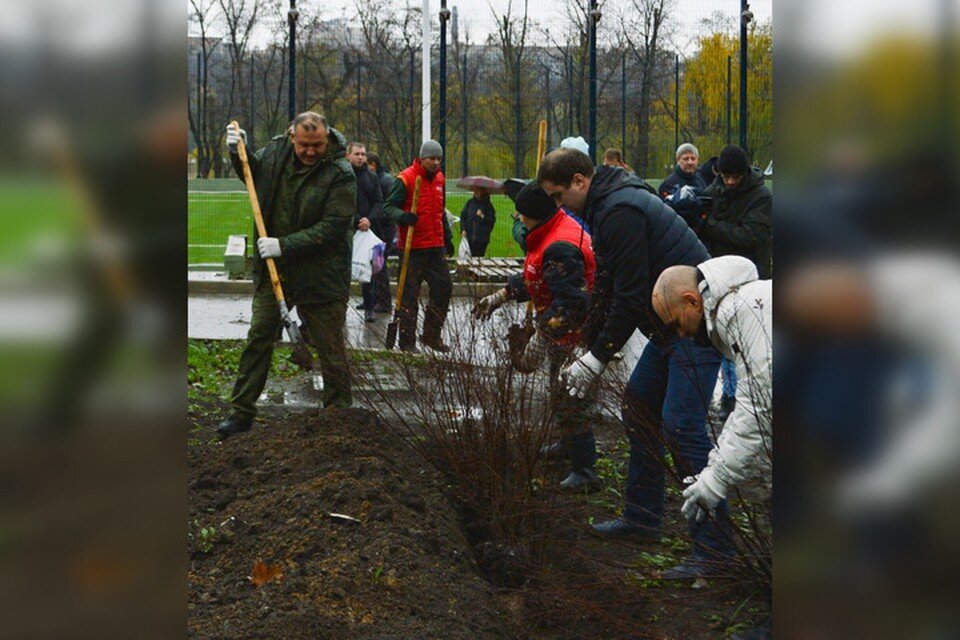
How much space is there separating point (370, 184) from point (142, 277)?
13.5 metres

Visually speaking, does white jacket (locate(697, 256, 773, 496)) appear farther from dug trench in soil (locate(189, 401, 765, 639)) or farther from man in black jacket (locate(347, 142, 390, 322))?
man in black jacket (locate(347, 142, 390, 322))

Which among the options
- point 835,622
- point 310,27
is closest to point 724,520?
point 835,622

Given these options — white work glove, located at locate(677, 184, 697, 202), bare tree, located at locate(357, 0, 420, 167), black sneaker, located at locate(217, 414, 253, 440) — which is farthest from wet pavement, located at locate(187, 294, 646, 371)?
bare tree, located at locate(357, 0, 420, 167)

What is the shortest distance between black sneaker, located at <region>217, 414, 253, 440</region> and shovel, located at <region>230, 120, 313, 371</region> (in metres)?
0.50

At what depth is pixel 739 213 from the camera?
30.0ft

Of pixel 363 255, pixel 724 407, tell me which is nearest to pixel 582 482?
pixel 724 407

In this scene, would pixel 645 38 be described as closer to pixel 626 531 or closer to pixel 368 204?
pixel 368 204

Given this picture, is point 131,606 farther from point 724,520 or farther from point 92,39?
point 724,520

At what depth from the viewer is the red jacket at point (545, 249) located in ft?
22.5

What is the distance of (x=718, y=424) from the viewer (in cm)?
691

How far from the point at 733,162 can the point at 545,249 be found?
8.62 ft

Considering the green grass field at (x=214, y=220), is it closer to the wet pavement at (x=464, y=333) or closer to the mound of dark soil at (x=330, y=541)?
the wet pavement at (x=464, y=333)

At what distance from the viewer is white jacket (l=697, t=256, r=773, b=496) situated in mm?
3869

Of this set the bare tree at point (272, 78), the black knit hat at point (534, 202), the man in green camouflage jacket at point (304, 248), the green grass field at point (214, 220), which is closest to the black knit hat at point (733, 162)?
the black knit hat at point (534, 202)
